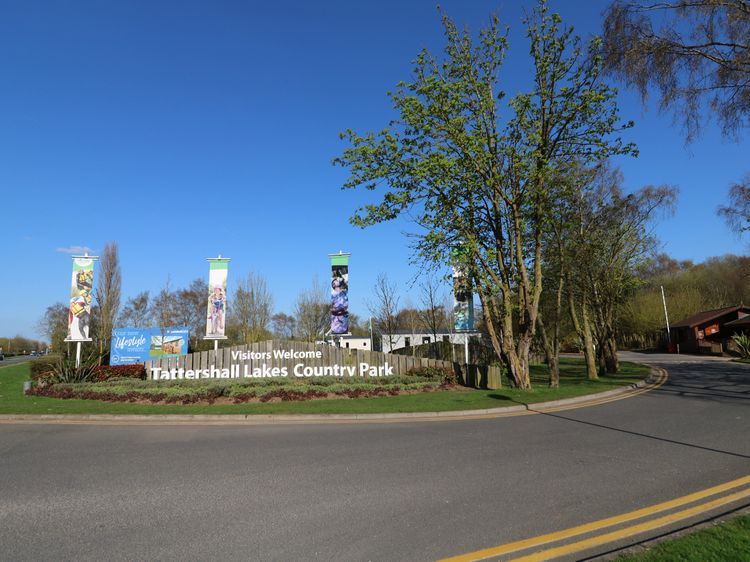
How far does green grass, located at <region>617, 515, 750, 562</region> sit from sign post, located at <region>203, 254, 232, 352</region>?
1926 cm

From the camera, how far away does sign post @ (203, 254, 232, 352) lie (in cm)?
2062

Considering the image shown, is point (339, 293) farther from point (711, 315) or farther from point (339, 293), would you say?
point (711, 315)

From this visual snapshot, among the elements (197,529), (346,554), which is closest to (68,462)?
(197,529)

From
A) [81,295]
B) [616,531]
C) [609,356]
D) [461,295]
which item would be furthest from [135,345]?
[609,356]

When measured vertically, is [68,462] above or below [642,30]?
below

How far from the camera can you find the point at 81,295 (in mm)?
20422

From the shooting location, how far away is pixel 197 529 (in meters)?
4.33

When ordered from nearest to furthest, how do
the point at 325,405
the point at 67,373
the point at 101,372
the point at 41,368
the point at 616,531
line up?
1. the point at 616,531
2. the point at 325,405
3. the point at 67,373
4. the point at 101,372
5. the point at 41,368

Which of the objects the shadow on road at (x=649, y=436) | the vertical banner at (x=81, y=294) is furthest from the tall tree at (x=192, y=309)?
the shadow on road at (x=649, y=436)

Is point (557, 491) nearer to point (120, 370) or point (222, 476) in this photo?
point (222, 476)

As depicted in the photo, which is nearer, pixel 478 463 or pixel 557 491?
pixel 557 491

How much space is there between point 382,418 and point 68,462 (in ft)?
21.1

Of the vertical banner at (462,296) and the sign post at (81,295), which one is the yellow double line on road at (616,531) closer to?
the vertical banner at (462,296)

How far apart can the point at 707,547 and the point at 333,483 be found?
382 centimetres
